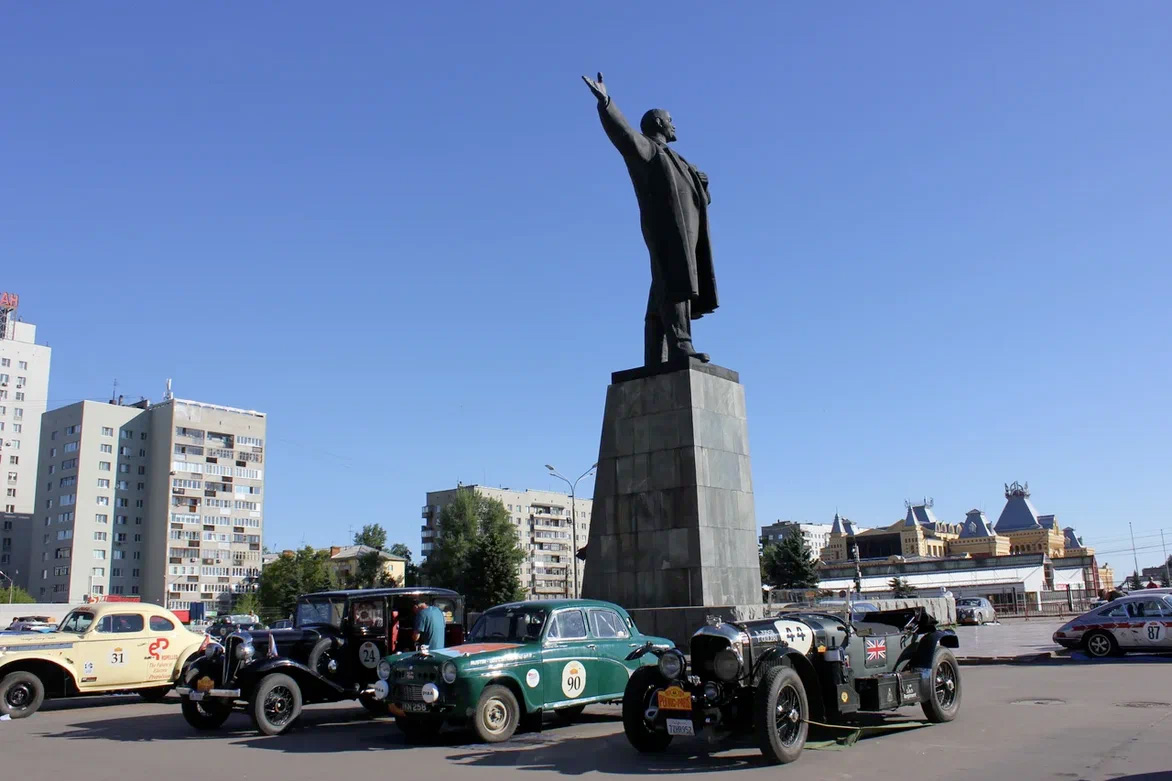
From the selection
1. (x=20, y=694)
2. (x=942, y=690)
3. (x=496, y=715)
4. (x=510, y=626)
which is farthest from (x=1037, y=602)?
(x=20, y=694)

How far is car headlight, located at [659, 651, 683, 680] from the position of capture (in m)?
8.86

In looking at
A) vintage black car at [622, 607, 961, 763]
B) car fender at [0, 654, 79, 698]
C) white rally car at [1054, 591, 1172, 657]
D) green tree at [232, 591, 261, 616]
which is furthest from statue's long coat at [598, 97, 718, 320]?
green tree at [232, 591, 261, 616]

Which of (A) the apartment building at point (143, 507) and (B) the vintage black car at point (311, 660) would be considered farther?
(A) the apartment building at point (143, 507)

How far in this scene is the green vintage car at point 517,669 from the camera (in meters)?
10.1

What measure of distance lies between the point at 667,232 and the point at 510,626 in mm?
9725

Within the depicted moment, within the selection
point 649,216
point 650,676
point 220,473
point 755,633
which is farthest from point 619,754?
point 220,473

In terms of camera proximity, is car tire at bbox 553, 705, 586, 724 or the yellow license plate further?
car tire at bbox 553, 705, 586, 724

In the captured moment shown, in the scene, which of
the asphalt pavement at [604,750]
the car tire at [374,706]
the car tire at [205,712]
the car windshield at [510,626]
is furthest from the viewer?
the car tire at [374,706]

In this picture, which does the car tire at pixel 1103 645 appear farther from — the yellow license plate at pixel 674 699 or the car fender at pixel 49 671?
the car fender at pixel 49 671

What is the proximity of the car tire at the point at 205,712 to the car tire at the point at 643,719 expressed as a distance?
5.73 metres

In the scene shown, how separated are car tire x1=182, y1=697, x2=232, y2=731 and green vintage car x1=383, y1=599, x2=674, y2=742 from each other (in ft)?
9.14

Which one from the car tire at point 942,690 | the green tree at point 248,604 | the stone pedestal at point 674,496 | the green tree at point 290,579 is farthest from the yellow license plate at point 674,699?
the green tree at point 248,604

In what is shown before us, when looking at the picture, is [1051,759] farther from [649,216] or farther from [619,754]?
[649,216]

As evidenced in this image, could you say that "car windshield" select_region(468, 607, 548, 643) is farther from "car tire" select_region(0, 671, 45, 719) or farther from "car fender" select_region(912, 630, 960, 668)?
"car tire" select_region(0, 671, 45, 719)
